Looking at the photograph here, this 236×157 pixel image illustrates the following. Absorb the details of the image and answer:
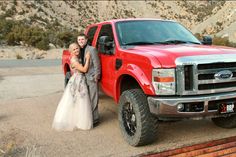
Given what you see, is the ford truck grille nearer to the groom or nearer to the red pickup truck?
the red pickup truck

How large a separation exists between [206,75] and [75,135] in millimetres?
2337

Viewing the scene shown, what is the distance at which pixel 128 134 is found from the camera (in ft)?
18.6

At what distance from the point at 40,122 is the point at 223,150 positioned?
348 cm

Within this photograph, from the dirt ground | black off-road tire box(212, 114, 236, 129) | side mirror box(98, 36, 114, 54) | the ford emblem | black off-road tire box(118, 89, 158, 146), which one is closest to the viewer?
the ford emblem

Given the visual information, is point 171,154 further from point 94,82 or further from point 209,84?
point 94,82

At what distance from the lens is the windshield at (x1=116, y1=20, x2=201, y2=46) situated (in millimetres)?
6327

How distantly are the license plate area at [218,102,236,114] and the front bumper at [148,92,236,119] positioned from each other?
0.05 meters

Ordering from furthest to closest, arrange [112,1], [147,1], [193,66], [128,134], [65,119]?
[147,1] → [112,1] → [65,119] → [128,134] → [193,66]

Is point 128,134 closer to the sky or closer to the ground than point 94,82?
closer to the ground

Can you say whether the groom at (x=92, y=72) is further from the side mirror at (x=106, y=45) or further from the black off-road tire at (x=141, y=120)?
the black off-road tire at (x=141, y=120)

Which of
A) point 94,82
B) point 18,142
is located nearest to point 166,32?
point 94,82

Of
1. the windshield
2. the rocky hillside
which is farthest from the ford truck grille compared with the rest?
the rocky hillside

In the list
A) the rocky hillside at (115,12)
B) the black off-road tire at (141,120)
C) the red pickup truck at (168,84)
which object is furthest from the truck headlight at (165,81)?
the rocky hillside at (115,12)

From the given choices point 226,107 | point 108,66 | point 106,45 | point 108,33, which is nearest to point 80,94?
point 108,66
